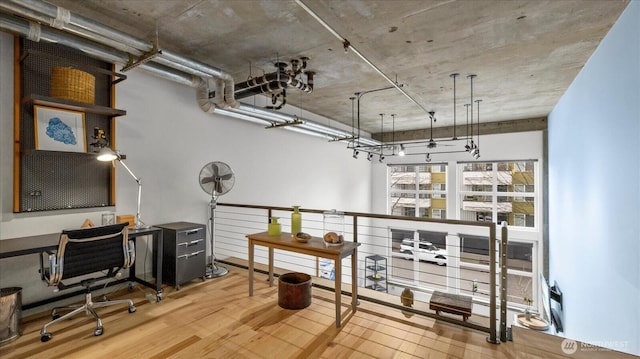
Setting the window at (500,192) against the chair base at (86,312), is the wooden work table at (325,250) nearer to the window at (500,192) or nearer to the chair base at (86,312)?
the chair base at (86,312)

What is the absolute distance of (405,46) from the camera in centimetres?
342

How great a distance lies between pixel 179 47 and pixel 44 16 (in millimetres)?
1374

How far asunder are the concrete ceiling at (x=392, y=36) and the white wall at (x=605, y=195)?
1.31 ft

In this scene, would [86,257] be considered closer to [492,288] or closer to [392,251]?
[492,288]

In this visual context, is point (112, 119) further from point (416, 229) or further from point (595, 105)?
point (416, 229)

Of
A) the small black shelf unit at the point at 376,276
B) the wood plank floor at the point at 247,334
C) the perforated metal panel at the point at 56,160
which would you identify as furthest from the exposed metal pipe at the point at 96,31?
the small black shelf unit at the point at 376,276

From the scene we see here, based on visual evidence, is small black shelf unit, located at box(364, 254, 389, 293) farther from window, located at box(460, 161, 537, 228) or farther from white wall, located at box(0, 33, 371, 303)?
white wall, located at box(0, 33, 371, 303)

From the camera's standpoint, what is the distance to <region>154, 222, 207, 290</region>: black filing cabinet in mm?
3480

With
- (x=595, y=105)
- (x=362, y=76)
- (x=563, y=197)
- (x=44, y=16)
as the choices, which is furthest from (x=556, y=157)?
(x=44, y=16)

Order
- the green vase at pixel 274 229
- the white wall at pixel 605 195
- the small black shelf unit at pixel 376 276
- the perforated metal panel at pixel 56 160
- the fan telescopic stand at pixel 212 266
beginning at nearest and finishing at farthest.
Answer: the white wall at pixel 605 195 < the perforated metal panel at pixel 56 160 < the green vase at pixel 274 229 < the fan telescopic stand at pixel 212 266 < the small black shelf unit at pixel 376 276

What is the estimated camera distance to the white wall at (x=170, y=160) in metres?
2.72

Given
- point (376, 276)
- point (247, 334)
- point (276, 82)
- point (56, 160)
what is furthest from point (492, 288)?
point (376, 276)

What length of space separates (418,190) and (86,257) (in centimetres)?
832

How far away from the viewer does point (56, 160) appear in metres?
2.98
